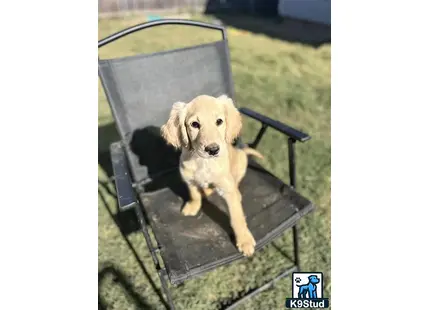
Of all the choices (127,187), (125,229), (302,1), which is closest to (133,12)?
(302,1)

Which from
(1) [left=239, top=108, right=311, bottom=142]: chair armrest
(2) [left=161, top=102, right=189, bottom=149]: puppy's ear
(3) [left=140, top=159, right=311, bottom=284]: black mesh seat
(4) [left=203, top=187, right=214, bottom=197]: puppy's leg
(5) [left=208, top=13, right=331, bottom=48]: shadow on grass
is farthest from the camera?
(5) [left=208, top=13, right=331, bottom=48]: shadow on grass

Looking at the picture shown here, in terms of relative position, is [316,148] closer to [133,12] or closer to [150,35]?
[150,35]

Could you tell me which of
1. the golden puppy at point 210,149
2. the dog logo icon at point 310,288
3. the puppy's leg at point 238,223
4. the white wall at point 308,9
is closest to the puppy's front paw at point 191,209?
the golden puppy at point 210,149

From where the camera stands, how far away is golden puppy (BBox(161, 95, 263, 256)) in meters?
1.47

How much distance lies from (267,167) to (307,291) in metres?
1.34

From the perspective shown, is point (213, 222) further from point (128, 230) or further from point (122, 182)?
point (128, 230)

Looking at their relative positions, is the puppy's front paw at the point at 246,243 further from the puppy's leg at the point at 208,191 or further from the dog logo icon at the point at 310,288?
the dog logo icon at the point at 310,288

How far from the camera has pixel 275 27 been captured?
5.45 meters

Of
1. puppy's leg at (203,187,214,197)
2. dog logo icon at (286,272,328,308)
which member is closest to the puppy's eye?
puppy's leg at (203,187,214,197)

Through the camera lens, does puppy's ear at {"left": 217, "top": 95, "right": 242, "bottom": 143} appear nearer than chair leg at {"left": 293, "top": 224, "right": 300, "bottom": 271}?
Yes

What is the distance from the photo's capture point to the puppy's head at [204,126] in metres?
1.45

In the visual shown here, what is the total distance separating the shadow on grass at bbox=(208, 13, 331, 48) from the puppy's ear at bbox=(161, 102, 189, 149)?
341 cm

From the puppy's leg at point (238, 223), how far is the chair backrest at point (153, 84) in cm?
71

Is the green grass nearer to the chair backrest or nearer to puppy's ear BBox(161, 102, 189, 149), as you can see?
the chair backrest
